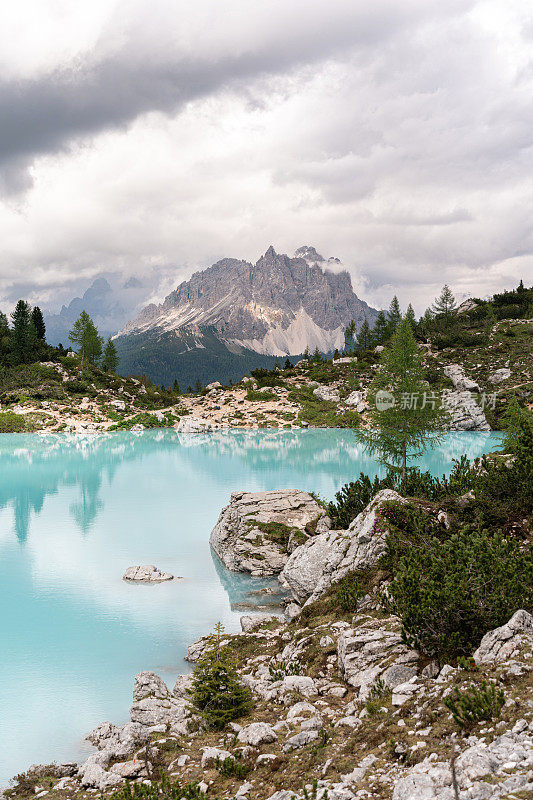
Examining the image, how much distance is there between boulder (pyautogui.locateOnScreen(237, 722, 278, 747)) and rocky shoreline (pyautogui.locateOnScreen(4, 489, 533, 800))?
0.08ft

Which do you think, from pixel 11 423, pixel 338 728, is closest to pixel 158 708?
pixel 338 728

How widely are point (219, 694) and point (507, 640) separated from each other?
5.44m

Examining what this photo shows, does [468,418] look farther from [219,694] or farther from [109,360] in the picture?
[109,360]

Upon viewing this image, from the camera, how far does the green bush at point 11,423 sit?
76.5m

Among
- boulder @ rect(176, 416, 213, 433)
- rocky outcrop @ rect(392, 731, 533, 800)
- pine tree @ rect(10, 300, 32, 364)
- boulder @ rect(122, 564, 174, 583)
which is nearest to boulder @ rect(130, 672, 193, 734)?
rocky outcrop @ rect(392, 731, 533, 800)

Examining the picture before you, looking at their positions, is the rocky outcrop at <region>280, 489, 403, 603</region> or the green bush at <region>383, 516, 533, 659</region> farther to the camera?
the rocky outcrop at <region>280, 489, 403, 603</region>

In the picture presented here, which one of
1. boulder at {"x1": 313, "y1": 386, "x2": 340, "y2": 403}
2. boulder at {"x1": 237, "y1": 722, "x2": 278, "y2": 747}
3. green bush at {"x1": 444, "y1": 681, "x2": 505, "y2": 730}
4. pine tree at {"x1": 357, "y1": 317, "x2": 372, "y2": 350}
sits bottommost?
boulder at {"x1": 237, "y1": 722, "x2": 278, "y2": 747}

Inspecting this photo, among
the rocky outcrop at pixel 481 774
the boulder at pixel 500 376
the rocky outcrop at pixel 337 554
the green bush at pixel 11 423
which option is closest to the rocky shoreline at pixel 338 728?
the rocky outcrop at pixel 481 774

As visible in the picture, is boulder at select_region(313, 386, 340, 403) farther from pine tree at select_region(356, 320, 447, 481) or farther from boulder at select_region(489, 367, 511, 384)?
pine tree at select_region(356, 320, 447, 481)

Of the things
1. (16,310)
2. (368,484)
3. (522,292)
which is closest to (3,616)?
(368,484)

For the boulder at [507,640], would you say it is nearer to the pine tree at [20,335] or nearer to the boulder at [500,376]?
the boulder at [500,376]

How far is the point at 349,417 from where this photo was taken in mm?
82750

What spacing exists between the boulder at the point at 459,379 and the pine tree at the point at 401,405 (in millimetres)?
51335

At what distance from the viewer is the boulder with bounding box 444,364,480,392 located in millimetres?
76688
